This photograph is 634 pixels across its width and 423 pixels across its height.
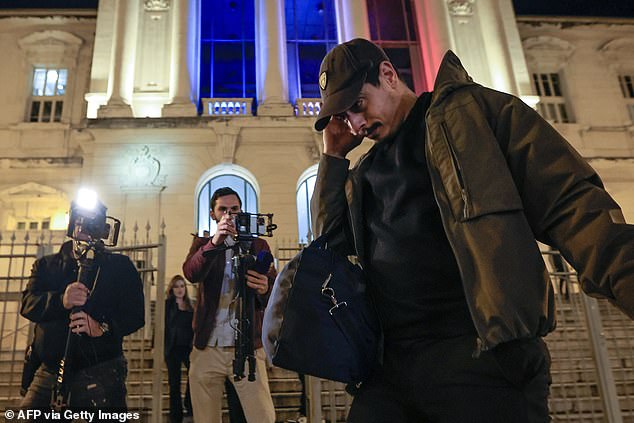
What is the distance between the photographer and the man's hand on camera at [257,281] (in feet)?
13.8

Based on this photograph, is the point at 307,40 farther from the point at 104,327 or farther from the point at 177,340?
the point at 104,327

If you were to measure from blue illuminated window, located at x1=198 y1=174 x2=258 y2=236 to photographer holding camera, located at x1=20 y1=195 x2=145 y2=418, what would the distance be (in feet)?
34.8

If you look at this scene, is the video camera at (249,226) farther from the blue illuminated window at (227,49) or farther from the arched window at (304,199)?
the blue illuminated window at (227,49)

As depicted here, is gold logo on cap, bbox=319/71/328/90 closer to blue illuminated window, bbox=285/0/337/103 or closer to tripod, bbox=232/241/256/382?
tripod, bbox=232/241/256/382

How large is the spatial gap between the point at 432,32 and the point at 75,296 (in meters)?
15.8

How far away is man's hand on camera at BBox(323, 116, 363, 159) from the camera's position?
220 cm

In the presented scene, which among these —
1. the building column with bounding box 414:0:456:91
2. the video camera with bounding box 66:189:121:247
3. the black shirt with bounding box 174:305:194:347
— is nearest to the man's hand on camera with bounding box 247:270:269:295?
the video camera with bounding box 66:189:121:247

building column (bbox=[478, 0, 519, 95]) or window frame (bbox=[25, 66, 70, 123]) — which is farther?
window frame (bbox=[25, 66, 70, 123])

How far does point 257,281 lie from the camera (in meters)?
4.23

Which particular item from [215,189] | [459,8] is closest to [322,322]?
[215,189]

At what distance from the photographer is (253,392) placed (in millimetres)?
4227

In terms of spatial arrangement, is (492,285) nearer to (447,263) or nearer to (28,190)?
(447,263)

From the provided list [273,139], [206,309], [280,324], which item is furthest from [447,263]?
[273,139]

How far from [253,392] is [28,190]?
15.2 meters
